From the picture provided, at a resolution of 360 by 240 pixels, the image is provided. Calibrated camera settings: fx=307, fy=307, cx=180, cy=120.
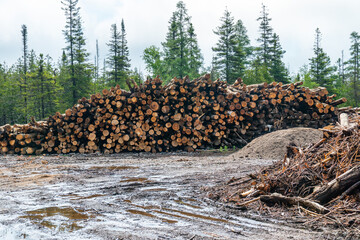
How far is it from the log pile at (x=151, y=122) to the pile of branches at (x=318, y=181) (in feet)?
22.0

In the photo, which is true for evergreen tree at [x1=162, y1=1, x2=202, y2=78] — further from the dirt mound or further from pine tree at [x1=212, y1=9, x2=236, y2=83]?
the dirt mound

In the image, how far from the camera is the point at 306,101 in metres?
12.6

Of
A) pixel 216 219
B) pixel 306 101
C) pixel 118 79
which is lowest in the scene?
pixel 216 219

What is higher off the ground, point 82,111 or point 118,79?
point 118,79

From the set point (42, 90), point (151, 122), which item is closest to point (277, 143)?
point (151, 122)

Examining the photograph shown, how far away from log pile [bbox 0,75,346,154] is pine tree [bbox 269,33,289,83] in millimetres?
23187

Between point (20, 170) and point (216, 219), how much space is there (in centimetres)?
601

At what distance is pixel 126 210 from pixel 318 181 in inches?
98.9

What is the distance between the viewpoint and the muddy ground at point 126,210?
312 cm

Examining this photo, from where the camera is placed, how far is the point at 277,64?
3478 cm

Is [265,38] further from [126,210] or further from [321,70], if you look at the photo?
[126,210]

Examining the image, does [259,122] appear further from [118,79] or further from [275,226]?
[118,79]

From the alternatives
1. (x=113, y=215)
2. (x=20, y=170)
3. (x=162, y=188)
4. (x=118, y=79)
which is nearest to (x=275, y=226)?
(x=113, y=215)

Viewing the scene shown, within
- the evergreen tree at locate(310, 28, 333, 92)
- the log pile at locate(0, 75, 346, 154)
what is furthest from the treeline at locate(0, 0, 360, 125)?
the log pile at locate(0, 75, 346, 154)
